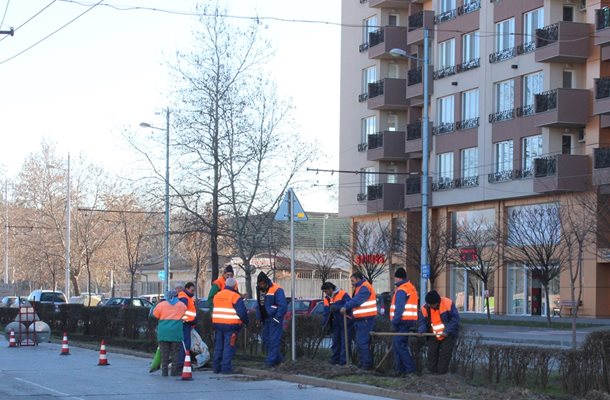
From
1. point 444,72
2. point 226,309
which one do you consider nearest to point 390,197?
point 444,72

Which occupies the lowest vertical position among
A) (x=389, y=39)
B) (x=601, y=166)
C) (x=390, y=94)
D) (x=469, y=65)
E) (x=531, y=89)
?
(x=601, y=166)

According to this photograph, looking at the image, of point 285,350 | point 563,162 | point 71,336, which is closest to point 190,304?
point 285,350

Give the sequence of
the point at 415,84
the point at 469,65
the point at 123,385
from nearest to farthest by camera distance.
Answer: the point at 123,385 < the point at 469,65 < the point at 415,84

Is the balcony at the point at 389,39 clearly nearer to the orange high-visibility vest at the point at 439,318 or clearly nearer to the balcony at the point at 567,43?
the balcony at the point at 567,43

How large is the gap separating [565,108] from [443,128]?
10036mm

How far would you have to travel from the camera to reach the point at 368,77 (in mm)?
61156

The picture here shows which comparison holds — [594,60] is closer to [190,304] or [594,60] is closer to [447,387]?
[190,304]

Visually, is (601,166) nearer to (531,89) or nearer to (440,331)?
(531,89)

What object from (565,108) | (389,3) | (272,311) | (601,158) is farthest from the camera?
(389,3)

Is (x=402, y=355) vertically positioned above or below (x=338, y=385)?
above

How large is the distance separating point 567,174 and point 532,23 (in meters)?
7.61

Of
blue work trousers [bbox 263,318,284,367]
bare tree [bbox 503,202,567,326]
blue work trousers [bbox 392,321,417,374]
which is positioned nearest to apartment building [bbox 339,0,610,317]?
bare tree [bbox 503,202,567,326]

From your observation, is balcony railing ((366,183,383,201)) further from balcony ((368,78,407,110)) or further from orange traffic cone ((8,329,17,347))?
orange traffic cone ((8,329,17,347))

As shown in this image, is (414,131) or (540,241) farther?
(414,131)
